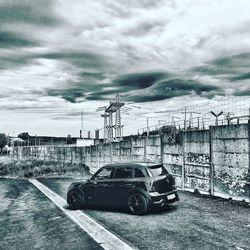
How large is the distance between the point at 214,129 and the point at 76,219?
606 centimetres

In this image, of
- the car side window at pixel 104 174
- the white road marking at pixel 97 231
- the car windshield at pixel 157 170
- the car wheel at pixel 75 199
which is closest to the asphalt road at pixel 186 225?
the white road marking at pixel 97 231

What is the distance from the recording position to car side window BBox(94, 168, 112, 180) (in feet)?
35.0

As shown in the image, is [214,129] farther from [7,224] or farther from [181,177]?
[7,224]

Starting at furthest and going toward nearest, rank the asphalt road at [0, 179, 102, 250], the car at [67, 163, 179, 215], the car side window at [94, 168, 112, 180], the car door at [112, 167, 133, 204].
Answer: the car side window at [94, 168, 112, 180] < the car door at [112, 167, 133, 204] < the car at [67, 163, 179, 215] < the asphalt road at [0, 179, 102, 250]

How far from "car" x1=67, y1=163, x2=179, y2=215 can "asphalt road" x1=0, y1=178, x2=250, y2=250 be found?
358 millimetres

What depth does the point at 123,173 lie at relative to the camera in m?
10.4

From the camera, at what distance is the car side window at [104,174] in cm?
1067

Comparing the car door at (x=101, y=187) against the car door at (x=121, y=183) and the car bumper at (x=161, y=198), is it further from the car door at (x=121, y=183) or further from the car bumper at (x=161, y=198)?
the car bumper at (x=161, y=198)

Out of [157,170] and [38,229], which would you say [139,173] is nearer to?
[157,170]

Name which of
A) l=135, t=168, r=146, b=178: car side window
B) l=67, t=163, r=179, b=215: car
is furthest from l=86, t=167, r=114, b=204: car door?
l=135, t=168, r=146, b=178: car side window

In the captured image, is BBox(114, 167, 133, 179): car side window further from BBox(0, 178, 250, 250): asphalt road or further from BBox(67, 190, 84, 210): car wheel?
BBox(67, 190, 84, 210): car wheel

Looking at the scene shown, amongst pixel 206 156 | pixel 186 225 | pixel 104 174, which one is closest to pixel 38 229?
pixel 104 174

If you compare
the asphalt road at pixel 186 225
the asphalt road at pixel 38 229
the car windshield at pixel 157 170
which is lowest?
the asphalt road at pixel 38 229

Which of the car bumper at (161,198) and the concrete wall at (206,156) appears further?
the concrete wall at (206,156)
